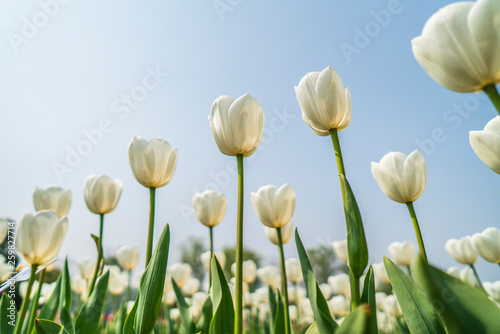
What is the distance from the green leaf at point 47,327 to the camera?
1081 millimetres

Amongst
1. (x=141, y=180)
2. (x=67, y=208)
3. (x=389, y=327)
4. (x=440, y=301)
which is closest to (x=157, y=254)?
(x=141, y=180)

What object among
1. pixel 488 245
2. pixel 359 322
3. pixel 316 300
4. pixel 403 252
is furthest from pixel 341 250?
pixel 359 322

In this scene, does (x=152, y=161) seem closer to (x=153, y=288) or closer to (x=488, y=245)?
(x=153, y=288)

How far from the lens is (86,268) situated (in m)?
3.49

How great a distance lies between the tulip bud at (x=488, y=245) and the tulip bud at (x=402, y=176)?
149 cm

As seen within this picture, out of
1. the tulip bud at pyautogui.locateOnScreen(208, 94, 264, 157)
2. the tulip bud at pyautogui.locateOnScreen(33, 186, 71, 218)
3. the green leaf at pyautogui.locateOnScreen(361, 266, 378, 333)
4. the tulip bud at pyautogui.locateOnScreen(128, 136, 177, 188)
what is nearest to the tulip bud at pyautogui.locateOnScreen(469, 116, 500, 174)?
the green leaf at pyautogui.locateOnScreen(361, 266, 378, 333)

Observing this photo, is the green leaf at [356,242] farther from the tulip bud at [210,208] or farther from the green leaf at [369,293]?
the tulip bud at [210,208]

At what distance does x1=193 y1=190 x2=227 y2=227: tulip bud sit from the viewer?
7.22 ft

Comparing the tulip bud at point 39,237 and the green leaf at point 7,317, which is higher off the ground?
the tulip bud at point 39,237

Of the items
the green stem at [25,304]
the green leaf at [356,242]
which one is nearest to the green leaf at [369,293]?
the green leaf at [356,242]

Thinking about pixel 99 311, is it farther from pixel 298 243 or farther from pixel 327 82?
pixel 327 82

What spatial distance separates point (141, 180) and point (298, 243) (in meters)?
0.86

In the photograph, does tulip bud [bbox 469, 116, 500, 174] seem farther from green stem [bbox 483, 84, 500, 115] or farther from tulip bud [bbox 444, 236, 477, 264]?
tulip bud [bbox 444, 236, 477, 264]

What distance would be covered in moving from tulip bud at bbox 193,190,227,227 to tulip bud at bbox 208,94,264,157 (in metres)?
0.97
